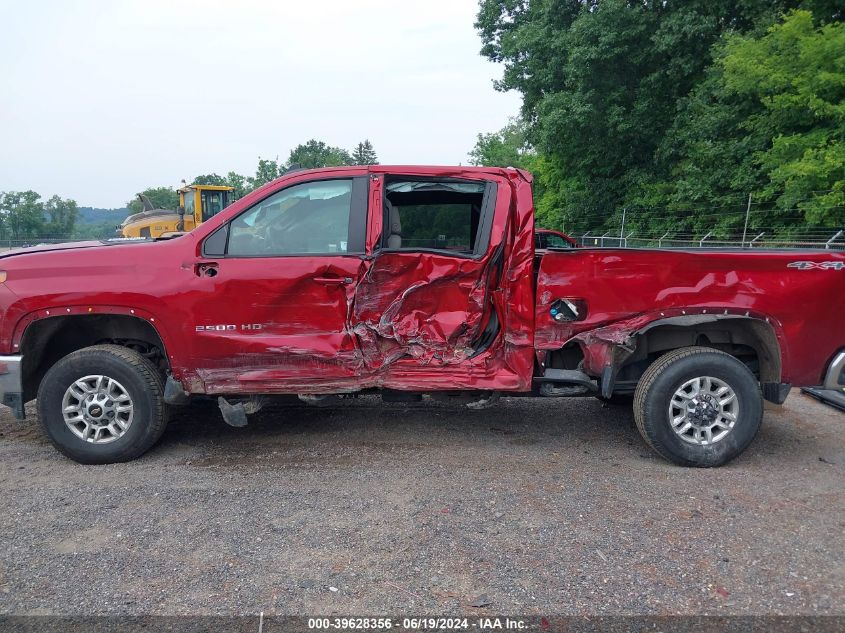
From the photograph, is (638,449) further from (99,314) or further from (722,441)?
(99,314)

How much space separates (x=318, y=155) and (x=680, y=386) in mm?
90069

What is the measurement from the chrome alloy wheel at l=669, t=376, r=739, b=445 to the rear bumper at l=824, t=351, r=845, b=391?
0.68 m

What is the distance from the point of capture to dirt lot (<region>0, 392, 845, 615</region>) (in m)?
2.76

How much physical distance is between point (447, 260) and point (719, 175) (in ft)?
59.2

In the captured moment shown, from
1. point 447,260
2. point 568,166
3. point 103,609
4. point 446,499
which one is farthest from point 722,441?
point 568,166

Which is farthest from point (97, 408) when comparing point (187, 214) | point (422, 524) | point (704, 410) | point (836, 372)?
point (187, 214)

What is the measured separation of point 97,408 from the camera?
13.8 ft

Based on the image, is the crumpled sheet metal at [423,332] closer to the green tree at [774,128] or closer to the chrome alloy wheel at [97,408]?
the chrome alloy wheel at [97,408]

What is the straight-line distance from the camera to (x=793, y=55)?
14695 millimetres

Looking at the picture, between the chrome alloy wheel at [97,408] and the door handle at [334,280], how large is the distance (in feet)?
5.24

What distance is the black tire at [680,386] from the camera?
13.5ft

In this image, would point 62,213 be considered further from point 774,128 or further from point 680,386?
point 680,386

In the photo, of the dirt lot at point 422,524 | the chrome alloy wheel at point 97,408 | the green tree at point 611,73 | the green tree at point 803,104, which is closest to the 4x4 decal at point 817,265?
the dirt lot at point 422,524

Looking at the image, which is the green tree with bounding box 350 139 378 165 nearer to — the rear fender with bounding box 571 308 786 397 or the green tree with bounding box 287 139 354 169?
the green tree with bounding box 287 139 354 169
